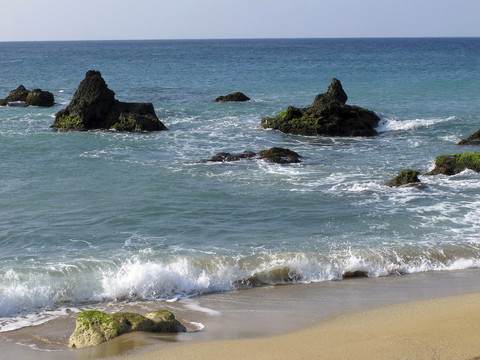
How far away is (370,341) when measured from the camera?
384 inches

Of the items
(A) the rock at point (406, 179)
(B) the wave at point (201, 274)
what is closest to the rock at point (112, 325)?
(B) the wave at point (201, 274)

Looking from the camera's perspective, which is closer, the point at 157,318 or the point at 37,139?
the point at 157,318

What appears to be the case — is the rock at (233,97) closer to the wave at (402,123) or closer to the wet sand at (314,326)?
the wave at (402,123)

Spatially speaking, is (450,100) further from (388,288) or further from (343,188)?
(388,288)

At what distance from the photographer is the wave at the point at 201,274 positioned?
1216 centimetres

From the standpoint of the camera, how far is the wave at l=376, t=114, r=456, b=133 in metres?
30.6

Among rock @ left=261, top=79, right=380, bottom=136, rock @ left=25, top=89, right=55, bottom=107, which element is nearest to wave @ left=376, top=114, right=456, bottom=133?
rock @ left=261, top=79, right=380, bottom=136

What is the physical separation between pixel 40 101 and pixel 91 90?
9.45 meters

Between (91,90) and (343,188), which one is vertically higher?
(91,90)

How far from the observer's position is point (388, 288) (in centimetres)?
1265

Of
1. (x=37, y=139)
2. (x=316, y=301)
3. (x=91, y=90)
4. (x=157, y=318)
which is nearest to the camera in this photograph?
(x=157, y=318)

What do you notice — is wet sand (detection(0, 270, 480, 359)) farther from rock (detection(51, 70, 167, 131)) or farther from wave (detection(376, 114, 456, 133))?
rock (detection(51, 70, 167, 131))

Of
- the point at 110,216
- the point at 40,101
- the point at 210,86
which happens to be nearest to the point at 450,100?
the point at 210,86

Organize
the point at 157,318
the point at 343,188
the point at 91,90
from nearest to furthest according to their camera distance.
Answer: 1. the point at 157,318
2. the point at 343,188
3. the point at 91,90
